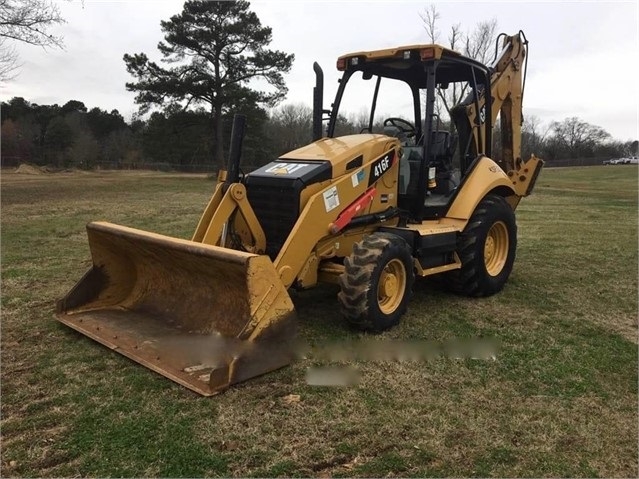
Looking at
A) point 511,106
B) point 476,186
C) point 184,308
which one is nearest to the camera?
point 184,308

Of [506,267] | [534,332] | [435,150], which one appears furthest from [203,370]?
[506,267]

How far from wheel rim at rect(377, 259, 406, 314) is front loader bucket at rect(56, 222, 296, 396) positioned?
127 centimetres

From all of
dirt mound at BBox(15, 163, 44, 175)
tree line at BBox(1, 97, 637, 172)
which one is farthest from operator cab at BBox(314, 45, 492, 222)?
dirt mound at BBox(15, 163, 44, 175)

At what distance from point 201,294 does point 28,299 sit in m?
2.73

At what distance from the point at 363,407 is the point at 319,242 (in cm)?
189

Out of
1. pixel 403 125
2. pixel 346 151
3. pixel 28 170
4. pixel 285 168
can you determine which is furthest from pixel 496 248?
pixel 28 170

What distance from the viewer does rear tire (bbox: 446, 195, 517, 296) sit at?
641 cm

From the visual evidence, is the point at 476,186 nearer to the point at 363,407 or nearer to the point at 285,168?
the point at 285,168

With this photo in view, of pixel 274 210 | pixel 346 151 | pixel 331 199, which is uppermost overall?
pixel 346 151

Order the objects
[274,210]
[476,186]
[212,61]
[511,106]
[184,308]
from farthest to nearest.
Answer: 1. [212,61]
2. [511,106]
3. [476,186]
4. [274,210]
5. [184,308]

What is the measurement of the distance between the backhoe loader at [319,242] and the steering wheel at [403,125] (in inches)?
0.8

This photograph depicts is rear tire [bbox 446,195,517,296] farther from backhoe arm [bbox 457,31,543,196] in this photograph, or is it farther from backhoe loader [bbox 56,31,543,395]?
backhoe arm [bbox 457,31,543,196]

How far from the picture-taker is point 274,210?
17.5ft

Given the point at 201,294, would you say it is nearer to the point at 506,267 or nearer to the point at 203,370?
the point at 203,370
